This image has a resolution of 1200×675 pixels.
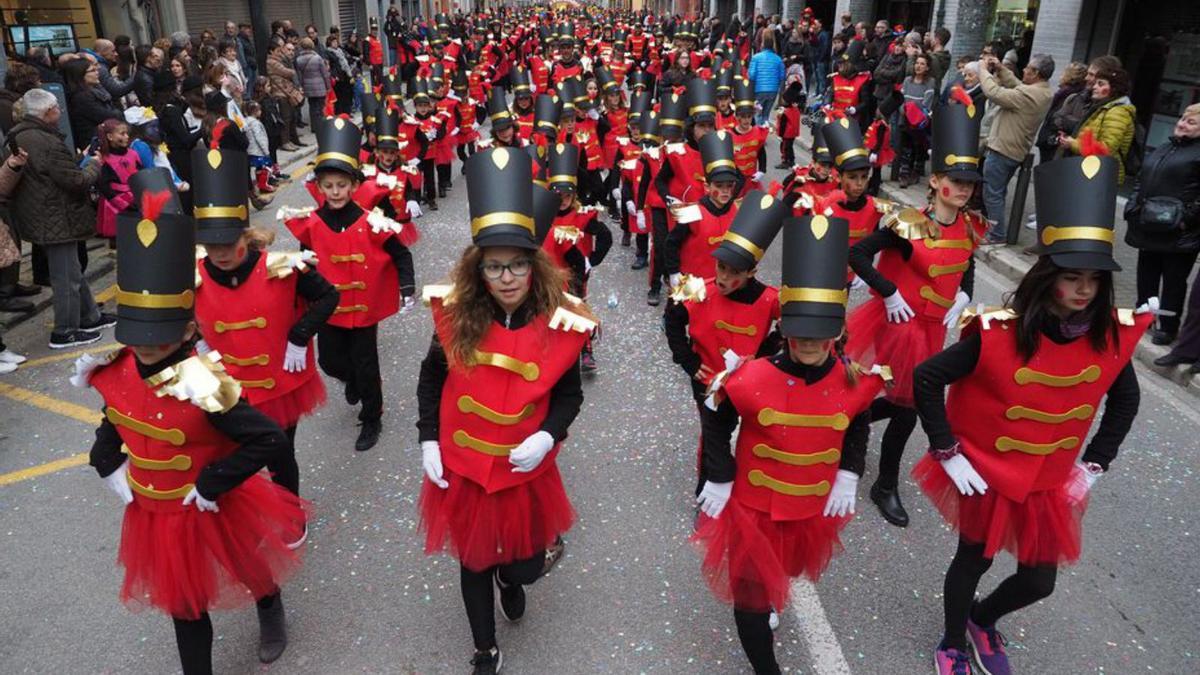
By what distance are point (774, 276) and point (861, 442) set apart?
18.6 ft

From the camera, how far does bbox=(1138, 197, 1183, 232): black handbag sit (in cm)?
610

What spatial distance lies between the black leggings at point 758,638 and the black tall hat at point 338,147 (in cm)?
358

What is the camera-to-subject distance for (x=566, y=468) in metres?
5.08

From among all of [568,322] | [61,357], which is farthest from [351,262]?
[61,357]

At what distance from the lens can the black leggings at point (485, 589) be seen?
3.22 metres

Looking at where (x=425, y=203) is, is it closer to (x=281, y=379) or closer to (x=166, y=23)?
(x=281, y=379)

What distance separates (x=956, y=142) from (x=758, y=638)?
2.87m

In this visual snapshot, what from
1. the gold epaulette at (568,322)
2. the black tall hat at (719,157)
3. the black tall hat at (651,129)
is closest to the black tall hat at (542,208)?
the gold epaulette at (568,322)

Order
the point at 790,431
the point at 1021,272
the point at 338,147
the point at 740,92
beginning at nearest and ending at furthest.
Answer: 1. the point at 790,431
2. the point at 338,147
3. the point at 1021,272
4. the point at 740,92

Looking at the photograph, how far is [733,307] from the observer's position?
4109 millimetres

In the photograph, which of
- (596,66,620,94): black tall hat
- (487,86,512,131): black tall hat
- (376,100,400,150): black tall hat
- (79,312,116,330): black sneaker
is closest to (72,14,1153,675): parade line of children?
(79,312,116,330): black sneaker

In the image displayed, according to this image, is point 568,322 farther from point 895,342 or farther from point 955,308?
point 955,308

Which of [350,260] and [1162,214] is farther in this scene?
[1162,214]

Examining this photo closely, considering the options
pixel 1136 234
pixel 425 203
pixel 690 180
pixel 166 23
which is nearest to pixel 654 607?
pixel 690 180
